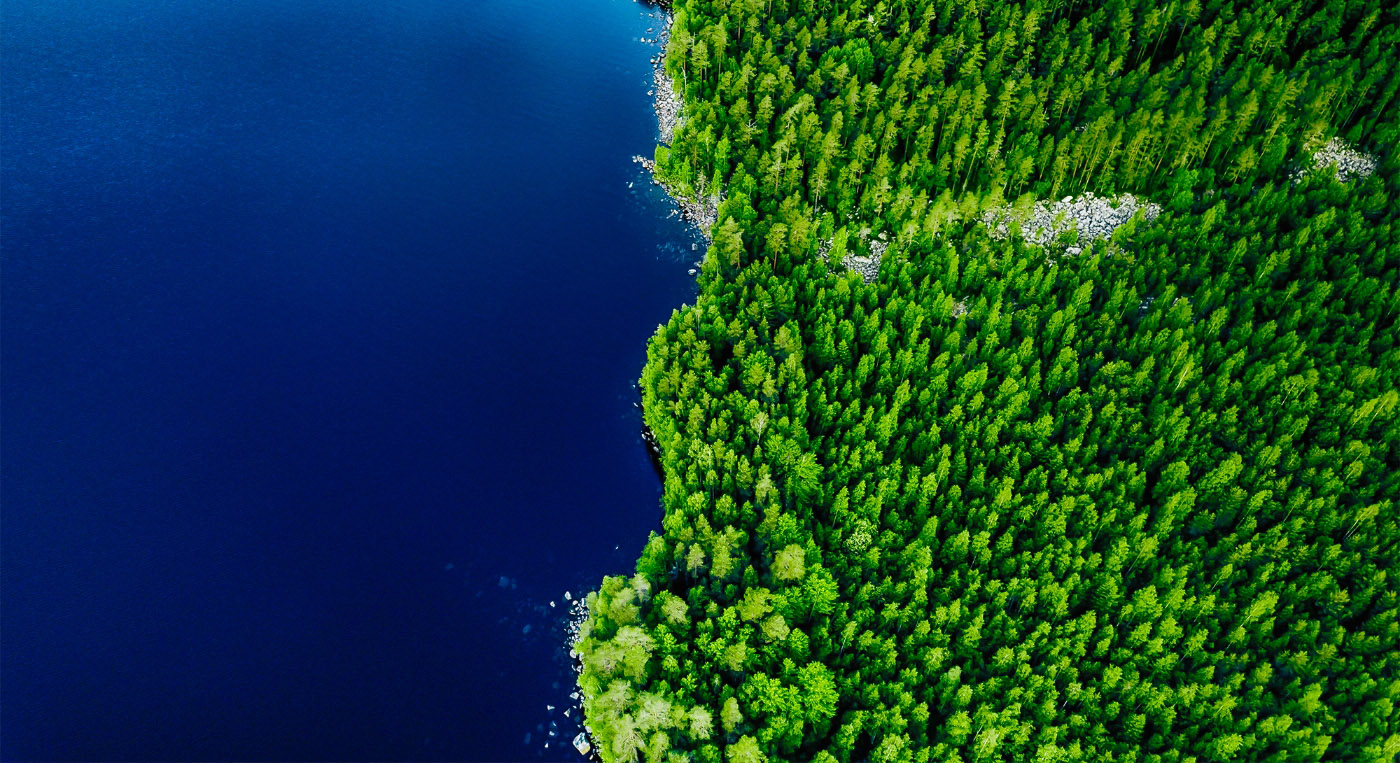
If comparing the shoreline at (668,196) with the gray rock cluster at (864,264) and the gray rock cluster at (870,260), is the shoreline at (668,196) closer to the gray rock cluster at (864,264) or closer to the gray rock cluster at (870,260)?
the gray rock cluster at (864,264)

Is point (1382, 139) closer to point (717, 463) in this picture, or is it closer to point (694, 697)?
point (717, 463)

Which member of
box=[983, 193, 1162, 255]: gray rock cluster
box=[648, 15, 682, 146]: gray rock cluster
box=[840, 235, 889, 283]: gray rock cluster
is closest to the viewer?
box=[983, 193, 1162, 255]: gray rock cluster

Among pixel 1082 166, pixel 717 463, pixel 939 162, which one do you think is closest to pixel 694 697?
pixel 717 463

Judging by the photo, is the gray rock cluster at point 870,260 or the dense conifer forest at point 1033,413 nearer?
the dense conifer forest at point 1033,413

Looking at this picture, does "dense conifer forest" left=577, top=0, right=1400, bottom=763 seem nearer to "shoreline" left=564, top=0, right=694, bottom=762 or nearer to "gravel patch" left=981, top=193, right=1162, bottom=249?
"gravel patch" left=981, top=193, right=1162, bottom=249

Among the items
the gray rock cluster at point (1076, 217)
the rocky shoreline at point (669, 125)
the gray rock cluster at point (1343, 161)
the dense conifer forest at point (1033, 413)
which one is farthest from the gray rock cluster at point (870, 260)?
the gray rock cluster at point (1343, 161)

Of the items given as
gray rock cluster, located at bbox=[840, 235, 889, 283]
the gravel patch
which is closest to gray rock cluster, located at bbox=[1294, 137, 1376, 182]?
the gravel patch
